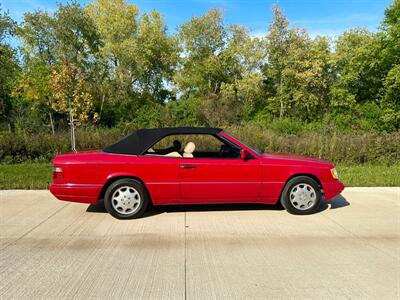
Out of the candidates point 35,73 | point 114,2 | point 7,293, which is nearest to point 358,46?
point 114,2

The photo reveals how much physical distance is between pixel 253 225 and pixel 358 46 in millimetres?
46485

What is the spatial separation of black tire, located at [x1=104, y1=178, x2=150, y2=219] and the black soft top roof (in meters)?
0.51

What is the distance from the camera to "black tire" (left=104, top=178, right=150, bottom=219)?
6.07 m

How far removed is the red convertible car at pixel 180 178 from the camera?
607 cm

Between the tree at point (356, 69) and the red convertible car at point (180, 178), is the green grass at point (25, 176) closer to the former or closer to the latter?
the red convertible car at point (180, 178)

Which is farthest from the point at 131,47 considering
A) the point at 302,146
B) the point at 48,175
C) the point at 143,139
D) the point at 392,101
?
the point at 143,139

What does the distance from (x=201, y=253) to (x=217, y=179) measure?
1.74m

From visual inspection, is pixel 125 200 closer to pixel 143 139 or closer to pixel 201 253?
pixel 143 139

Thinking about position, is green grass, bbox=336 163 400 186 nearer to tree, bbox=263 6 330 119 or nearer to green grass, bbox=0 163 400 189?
green grass, bbox=0 163 400 189

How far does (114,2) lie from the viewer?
150 ft

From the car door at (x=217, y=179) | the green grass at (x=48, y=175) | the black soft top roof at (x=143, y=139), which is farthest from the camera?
the green grass at (x=48, y=175)

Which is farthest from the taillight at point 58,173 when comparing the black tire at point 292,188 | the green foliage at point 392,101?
the green foliage at point 392,101

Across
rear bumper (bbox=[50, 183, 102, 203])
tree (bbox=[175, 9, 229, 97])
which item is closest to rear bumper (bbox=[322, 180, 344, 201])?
rear bumper (bbox=[50, 183, 102, 203])

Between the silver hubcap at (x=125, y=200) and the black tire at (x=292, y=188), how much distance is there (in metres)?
2.42
